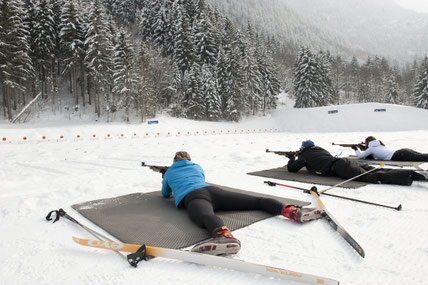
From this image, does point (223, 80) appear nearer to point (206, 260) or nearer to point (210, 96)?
point (210, 96)

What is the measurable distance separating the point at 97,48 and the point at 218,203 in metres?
28.4

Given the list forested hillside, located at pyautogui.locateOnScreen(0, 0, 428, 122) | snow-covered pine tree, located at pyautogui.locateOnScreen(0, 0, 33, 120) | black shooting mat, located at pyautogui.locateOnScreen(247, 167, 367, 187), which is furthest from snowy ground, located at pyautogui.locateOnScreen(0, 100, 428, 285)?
forested hillside, located at pyautogui.locateOnScreen(0, 0, 428, 122)

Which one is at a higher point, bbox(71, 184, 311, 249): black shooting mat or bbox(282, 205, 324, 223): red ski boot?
bbox(282, 205, 324, 223): red ski boot

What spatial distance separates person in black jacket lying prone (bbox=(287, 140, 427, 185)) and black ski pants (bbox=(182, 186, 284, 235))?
2.58 meters

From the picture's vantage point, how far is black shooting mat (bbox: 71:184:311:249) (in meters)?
2.67

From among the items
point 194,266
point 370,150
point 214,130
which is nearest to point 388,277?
point 194,266

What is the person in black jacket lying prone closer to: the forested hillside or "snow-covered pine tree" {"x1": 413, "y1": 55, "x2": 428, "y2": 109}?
the forested hillside

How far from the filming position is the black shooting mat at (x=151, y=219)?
267 cm

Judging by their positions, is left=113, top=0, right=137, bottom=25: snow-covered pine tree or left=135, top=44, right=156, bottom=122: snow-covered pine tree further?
left=113, top=0, right=137, bottom=25: snow-covered pine tree

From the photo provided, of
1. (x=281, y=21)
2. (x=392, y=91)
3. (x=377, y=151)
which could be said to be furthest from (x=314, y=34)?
(x=377, y=151)

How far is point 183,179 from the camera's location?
349 centimetres

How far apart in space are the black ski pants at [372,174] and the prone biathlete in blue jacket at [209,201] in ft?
7.86

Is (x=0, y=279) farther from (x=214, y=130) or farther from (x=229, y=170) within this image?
(x=214, y=130)

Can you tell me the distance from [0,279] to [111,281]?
2.85ft
